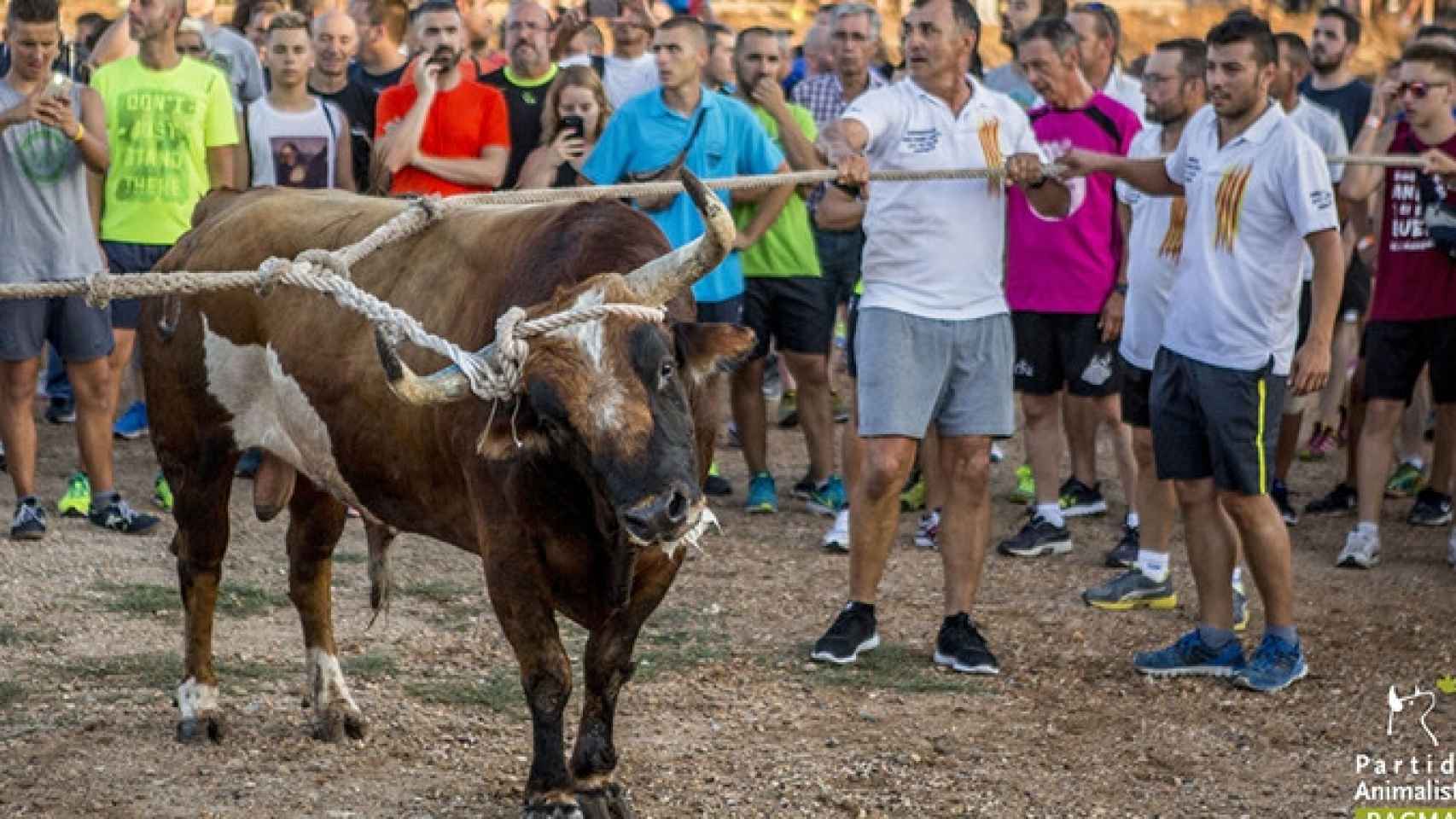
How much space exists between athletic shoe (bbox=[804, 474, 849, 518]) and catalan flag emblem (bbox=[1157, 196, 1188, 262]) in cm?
248

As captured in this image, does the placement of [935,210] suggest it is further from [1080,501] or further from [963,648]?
[1080,501]

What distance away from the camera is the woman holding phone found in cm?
1068

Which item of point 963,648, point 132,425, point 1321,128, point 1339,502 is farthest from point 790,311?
point 132,425

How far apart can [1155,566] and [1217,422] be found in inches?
60.8

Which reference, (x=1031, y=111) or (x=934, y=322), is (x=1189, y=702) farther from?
(x=1031, y=111)

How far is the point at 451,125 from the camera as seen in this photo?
1031 centimetres

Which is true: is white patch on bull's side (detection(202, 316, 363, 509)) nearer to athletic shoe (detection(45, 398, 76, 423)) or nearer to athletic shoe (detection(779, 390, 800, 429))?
athletic shoe (detection(45, 398, 76, 423))

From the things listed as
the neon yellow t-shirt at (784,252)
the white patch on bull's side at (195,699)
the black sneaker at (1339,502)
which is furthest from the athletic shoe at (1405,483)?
the white patch on bull's side at (195,699)

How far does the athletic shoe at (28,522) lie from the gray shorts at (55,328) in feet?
2.19

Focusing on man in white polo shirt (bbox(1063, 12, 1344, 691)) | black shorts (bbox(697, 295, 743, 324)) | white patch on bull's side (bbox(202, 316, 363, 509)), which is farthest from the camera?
black shorts (bbox(697, 295, 743, 324))

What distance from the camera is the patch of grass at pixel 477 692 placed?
7.01m

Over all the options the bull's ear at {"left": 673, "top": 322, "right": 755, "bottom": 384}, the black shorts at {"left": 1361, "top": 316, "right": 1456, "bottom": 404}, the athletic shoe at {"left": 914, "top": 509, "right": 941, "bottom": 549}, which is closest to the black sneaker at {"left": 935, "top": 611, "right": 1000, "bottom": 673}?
the athletic shoe at {"left": 914, "top": 509, "right": 941, "bottom": 549}

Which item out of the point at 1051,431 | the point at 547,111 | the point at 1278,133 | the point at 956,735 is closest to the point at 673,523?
the point at 956,735

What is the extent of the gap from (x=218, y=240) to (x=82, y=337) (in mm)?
3046
